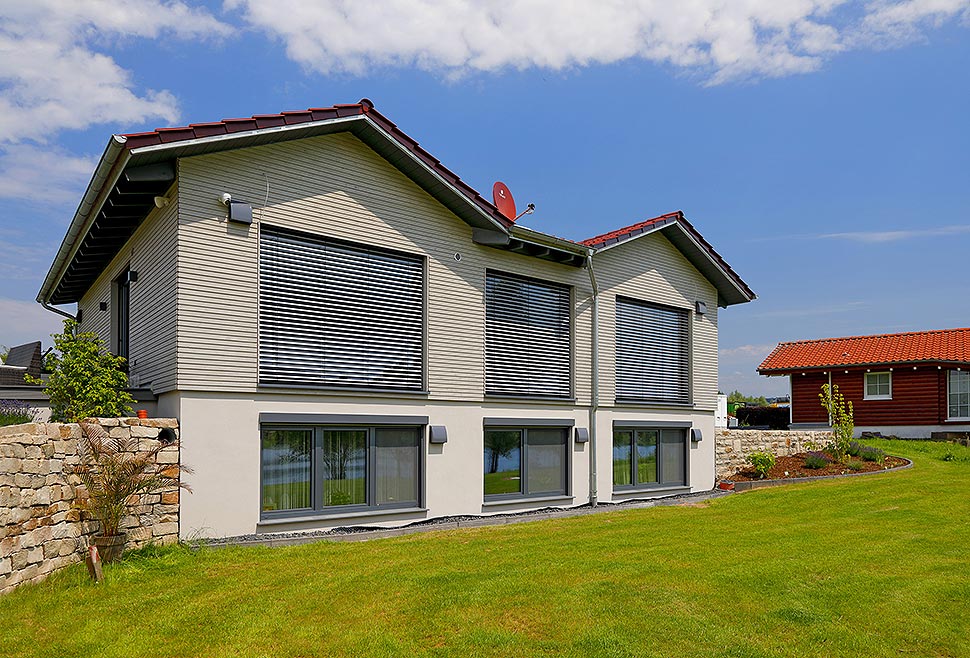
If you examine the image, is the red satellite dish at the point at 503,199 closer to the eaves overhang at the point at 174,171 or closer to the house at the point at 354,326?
the house at the point at 354,326

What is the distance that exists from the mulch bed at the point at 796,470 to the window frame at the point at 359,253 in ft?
33.6

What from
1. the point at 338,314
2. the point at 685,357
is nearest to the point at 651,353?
the point at 685,357

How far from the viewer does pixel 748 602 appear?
311 inches

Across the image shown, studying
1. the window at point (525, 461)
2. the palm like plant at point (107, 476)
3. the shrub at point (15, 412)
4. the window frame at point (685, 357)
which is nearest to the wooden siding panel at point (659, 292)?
the window frame at point (685, 357)

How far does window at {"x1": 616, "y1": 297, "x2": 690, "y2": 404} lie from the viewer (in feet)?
56.8

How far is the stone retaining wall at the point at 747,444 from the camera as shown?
796 inches

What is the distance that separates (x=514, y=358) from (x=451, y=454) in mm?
2459

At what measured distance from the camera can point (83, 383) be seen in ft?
35.2

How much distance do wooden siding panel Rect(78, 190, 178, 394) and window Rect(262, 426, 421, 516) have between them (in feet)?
6.13

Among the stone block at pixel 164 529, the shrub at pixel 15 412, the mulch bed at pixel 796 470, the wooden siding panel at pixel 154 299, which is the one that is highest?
the wooden siding panel at pixel 154 299

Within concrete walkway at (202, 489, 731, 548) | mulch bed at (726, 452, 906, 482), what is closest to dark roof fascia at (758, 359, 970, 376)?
mulch bed at (726, 452, 906, 482)

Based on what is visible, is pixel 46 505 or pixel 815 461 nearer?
pixel 46 505

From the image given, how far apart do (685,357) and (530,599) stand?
1202 cm

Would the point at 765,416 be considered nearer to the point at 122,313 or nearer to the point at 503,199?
the point at 503,199
